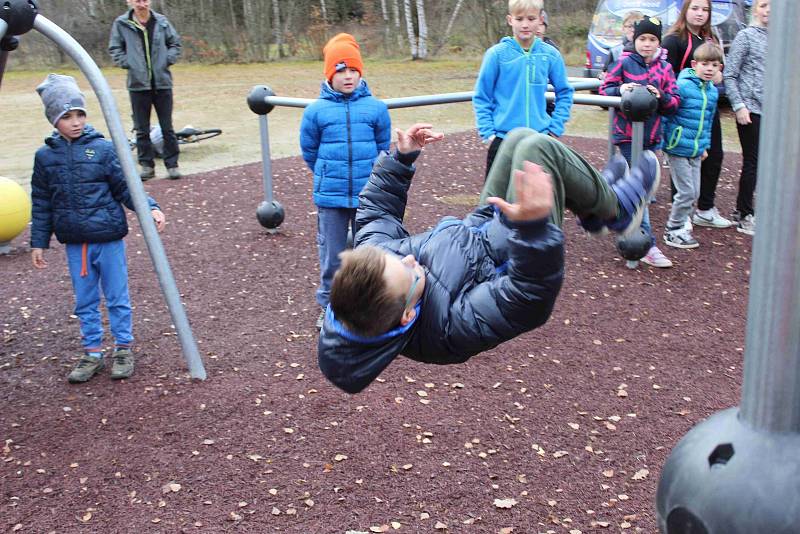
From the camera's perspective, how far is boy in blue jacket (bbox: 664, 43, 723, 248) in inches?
265

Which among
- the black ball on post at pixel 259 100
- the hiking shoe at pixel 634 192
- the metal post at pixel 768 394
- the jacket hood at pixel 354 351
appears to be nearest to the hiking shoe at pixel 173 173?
the black ball on post at pixel 259 100

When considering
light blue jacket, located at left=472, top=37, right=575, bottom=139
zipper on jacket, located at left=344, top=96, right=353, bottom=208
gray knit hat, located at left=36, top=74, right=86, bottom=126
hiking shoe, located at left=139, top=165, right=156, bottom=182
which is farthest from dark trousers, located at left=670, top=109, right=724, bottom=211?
hiking shoe, located at left=139, top=165, right=156, bottom=182

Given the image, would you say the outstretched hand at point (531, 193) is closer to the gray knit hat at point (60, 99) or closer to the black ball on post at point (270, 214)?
the gray knit hat at point (60, 99)

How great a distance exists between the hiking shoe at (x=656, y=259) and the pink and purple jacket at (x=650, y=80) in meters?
0.82

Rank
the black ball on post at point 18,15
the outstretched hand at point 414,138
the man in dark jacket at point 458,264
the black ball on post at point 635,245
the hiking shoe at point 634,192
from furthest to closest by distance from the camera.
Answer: the black ball on post at point 635,245 → the black ball on post at point 18,15 → the hiking shoe at point 634,192 → the outstretched hand at point 414,138 → the man in dark jacket at point 458,264

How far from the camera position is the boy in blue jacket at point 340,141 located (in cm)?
512

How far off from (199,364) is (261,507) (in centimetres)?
140

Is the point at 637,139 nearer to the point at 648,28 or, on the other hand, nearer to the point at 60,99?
the point at 648,28

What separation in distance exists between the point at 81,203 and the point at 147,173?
5.41 meters

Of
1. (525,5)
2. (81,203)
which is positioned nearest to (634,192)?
(525,5)

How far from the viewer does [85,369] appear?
4992 millimetres

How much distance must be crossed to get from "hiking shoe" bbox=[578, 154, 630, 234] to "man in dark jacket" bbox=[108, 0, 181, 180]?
719 centimetres

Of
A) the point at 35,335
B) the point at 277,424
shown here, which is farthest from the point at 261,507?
the point at 35,335

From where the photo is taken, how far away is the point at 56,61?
2464cm
